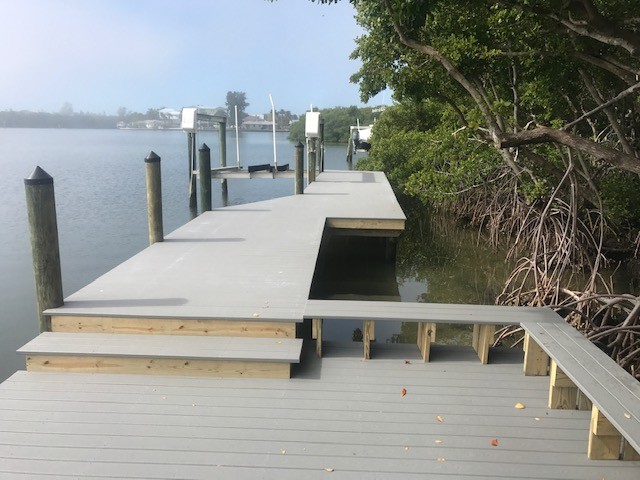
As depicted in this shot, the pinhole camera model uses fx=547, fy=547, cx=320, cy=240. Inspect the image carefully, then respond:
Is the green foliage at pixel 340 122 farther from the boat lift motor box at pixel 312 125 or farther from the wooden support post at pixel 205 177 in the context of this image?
the wooden support post at pixel 205 177

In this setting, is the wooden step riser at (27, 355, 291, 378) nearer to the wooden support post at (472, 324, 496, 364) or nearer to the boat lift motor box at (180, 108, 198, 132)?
the wooden support post at (472, 324, 496, 364)

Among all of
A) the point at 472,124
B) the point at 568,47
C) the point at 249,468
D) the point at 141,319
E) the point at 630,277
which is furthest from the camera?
the point at 630,277

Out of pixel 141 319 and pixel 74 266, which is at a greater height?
pixel 141 319

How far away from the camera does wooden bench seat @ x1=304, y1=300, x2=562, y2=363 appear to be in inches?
139

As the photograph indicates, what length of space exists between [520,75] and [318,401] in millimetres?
6275

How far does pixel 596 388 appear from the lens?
8.52ft

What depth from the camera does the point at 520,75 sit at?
7.66 m

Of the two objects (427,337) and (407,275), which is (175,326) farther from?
(407,275)

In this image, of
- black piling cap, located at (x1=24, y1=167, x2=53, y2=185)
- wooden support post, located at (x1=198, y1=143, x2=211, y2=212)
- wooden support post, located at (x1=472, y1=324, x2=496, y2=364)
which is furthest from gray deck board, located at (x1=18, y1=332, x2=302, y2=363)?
wooden support post, located at (x1=198, y1=143, x2=211, y2=212)

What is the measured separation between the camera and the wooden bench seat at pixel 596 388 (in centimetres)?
237

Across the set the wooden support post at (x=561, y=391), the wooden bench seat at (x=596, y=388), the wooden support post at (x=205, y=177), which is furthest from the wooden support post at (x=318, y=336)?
the wooden support post at (x=205, y=177)

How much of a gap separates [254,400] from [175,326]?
34.6 inches

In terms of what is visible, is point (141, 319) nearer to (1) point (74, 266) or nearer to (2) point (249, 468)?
(2) point (249, 468)

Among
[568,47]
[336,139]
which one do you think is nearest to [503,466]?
[568,47]
